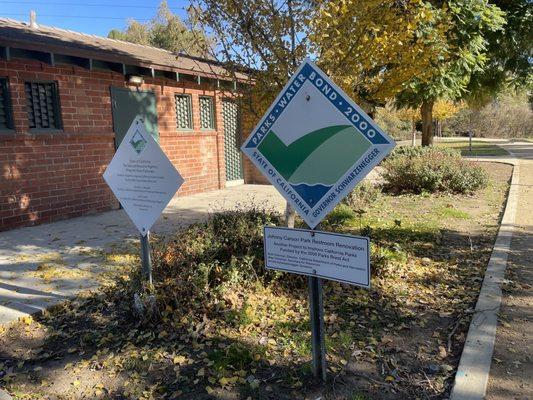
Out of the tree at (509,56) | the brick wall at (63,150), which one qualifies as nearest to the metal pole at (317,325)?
the brick wall at (63,150)

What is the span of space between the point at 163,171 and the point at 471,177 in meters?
9.37

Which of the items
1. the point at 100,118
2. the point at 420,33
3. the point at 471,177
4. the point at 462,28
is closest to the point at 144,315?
the point at 420,33

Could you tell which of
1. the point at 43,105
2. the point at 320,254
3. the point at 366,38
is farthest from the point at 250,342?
the point at 43,105

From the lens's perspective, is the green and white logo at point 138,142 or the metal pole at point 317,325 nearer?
the metal pole at point 317,325

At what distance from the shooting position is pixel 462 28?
473 inches

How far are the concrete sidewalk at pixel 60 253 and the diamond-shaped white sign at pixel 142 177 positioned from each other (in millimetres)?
1463

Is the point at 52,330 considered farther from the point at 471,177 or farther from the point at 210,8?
the point at 471,177

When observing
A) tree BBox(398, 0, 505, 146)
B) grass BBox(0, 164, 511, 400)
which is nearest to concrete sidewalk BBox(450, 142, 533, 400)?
grass BBox(0, 164, 511, 400)

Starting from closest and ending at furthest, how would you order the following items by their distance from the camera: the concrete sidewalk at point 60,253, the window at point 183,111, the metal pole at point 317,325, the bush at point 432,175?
the metal pole at point 317,325 < the concrete sidewalk at point 60,253 < the bush at point 432,175 < the window at point 183,111

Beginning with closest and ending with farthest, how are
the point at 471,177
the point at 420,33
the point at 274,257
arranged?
the point at 274,257
the point at 420,33
the point at 471,177

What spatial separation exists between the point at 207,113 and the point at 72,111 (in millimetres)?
4399

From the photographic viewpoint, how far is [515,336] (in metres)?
3.81

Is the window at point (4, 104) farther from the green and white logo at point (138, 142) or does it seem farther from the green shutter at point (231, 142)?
the green shutter at point (231, 142)

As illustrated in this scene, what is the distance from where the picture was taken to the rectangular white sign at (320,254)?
2.65m
